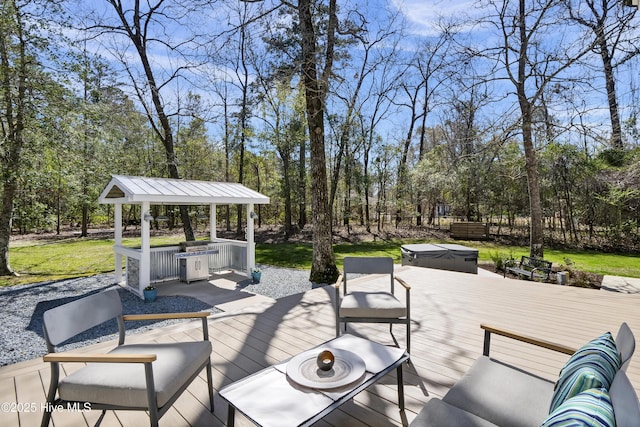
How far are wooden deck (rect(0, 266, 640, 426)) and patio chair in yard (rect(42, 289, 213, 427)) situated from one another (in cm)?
44

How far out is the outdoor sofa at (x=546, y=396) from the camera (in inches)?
34.0

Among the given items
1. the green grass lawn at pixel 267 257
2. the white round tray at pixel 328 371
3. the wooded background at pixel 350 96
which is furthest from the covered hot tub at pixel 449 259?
the white round tray at pixel 328 371

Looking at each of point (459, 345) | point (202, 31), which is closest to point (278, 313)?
point (459, 345)

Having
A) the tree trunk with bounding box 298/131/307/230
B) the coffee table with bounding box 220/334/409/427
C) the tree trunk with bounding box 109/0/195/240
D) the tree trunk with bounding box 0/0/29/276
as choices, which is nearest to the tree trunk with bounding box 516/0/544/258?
the coffee table with bounding box 220/334/409/427

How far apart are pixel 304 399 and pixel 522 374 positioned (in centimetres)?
126

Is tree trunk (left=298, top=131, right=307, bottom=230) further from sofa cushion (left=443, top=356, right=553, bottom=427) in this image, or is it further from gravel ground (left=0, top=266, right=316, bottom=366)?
sofa cushion (left=443, top=356, right=553, bottom=427)

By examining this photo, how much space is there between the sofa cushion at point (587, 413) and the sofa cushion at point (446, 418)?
0.50 m

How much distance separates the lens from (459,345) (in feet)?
9.70

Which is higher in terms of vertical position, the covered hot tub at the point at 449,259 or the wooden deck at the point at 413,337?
the covered hot tub at the point at 449,259

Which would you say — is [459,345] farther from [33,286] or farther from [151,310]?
[33,286]

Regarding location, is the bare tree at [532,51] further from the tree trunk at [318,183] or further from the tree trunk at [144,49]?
the tree trunk at [144,49]

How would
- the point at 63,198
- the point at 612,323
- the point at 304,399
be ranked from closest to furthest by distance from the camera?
the point at 304,399 < the point at 612,323 < the point at 63,198

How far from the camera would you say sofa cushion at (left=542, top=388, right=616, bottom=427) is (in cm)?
82

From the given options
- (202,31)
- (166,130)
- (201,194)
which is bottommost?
(201,194)
